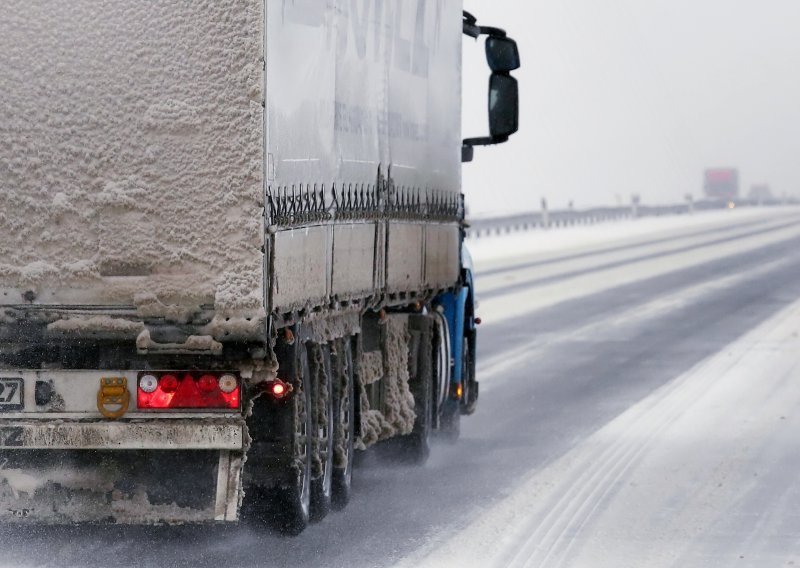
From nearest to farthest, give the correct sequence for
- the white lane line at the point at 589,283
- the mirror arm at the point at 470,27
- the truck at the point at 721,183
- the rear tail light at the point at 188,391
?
1. the rear tail light at the point at 188,391
2. the mirror arm at the point at 470,27
3. the white lane line at the point at 589,283
4. the truck at the point at 721,183

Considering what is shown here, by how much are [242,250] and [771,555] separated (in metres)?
3.01

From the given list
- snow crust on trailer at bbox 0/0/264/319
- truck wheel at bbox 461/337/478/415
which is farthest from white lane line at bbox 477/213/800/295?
snow crust on trailer at bbox 0/0/264/319

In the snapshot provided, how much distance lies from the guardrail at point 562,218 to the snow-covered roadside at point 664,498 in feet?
92.0

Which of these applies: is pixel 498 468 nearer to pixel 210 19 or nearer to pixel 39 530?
pixel 39 530

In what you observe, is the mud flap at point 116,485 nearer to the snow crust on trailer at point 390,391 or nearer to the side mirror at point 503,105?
the snow crust on trailer at point 390,391

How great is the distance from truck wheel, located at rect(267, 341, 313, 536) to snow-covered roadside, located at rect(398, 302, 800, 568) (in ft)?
1.78

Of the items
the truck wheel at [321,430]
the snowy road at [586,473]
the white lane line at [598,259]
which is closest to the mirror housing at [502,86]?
Result: the snowy road at [586,473]

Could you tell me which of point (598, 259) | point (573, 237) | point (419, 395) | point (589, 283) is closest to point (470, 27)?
point (419, 395)

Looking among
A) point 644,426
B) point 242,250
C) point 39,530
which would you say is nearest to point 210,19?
point 242,250

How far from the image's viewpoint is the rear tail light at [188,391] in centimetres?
743

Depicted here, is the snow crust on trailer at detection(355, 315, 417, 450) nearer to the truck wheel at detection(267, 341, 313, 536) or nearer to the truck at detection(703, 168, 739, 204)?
the truck wheel at detection(267, 341, 313, 536)

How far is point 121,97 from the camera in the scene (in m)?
7.29

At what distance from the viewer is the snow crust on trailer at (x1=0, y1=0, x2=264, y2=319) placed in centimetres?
726

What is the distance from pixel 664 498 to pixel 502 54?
352 cm
